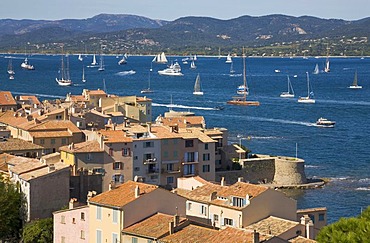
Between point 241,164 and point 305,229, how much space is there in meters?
19.6

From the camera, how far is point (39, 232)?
26406 millimetres

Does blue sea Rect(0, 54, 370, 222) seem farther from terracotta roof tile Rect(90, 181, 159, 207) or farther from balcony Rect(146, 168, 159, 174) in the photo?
terracotta roof tile Rect(90, 181, 159, 207)

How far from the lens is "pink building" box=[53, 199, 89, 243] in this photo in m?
25.0

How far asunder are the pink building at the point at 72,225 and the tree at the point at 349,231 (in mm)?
8561

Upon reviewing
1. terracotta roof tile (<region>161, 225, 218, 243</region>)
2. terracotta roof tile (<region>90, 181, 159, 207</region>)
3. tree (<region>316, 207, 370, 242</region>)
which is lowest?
terracotta roof tile (<region>161, 225, 218, 243</region>)

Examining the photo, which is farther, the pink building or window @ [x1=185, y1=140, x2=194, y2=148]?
window @ [x1=185, y1=140, x2=194, y2=148]

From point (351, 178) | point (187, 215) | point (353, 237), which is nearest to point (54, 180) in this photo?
point (187, 215)

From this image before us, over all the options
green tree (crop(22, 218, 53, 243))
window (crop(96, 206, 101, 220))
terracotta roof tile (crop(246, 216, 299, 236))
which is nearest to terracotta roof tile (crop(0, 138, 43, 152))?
green tree (crop(22, 218, 53, 243))

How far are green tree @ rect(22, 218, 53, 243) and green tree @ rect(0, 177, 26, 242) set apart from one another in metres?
0.99

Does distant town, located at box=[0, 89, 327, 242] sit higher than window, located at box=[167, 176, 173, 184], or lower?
higher

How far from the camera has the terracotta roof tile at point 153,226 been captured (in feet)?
73.6

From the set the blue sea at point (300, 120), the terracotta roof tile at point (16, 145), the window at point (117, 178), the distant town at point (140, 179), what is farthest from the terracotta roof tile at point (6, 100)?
the window at point (117, 178)

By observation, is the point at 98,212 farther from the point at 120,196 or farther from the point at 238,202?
the point at 238,202

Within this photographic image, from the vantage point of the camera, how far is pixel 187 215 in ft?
87.5
